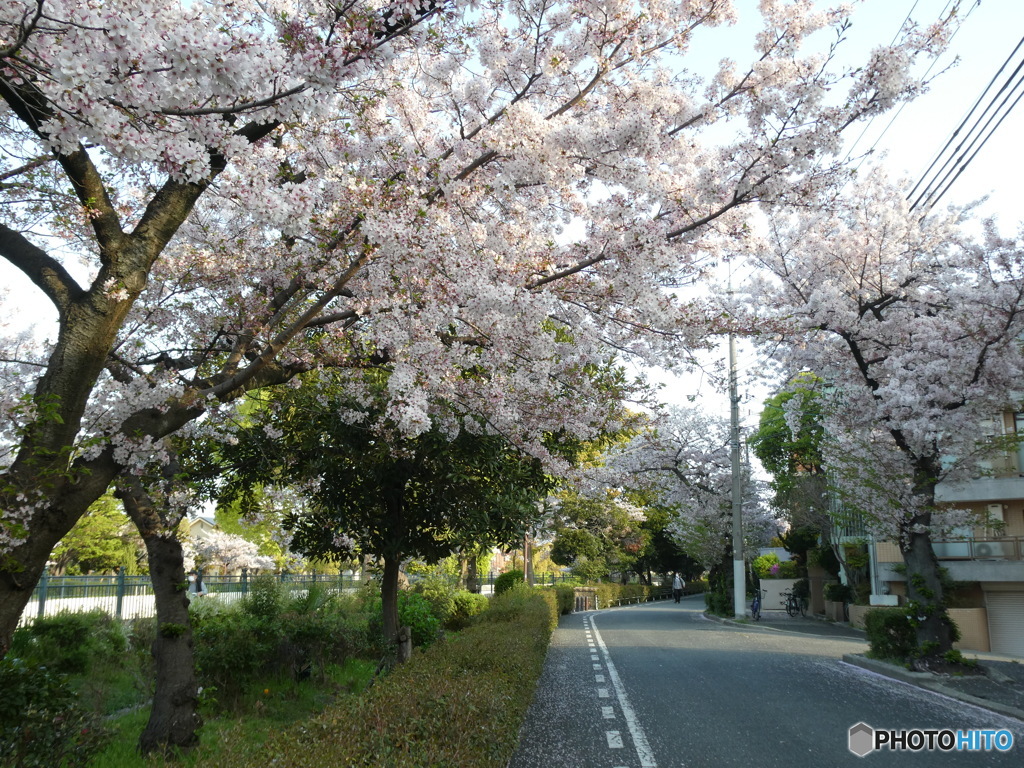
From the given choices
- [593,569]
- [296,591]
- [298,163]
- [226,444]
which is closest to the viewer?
[298,163]

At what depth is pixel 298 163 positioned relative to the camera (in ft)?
24.6

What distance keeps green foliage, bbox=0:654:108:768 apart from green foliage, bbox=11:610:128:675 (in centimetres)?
438

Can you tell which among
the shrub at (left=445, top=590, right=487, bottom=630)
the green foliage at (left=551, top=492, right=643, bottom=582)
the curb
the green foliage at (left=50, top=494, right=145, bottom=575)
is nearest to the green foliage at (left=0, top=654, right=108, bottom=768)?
the curb

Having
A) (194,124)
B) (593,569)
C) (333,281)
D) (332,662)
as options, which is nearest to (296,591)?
(332,662)

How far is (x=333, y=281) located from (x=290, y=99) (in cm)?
289

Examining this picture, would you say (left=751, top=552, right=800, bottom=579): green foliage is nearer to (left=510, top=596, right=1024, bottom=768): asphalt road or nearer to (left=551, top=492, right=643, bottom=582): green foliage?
(left=551, top=492, right=643, bottom=582): green foliage

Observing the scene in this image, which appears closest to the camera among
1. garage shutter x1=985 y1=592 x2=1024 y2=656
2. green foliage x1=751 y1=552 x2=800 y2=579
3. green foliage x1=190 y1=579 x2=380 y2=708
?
green foliage x1=190 y1=579 x2=380 y2=708

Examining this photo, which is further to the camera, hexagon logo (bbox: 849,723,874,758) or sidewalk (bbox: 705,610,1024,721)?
sidewalk (bbox: 705,610,1024,721)

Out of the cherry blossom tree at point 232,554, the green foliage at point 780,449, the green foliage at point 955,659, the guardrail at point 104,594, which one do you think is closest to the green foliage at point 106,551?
the cherry blossom tree at point 232,554

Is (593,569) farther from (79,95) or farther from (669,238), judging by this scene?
(79,95)

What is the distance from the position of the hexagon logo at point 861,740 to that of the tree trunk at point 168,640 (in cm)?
666

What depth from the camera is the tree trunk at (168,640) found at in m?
7.66

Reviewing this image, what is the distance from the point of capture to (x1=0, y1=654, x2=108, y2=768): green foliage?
17.9 feet

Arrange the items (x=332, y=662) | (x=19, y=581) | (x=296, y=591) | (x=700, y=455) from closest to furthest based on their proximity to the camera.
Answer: (x=19, y=581)
(x=332, y=662)
(x=296, y=591)
(x=700, y=455)
